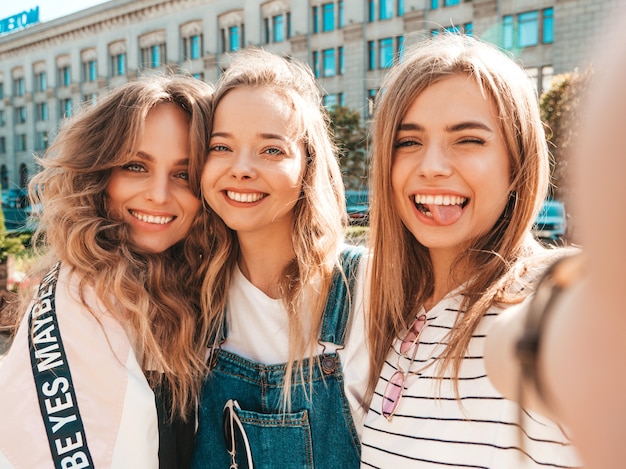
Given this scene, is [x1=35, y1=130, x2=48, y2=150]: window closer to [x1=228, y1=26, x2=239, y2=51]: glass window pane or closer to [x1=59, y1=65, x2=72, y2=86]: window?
[x1=59, y1=65, x2=72, y2=86]: window

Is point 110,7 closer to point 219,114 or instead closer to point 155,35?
point 155,35

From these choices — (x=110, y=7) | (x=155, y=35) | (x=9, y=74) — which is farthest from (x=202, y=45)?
(x=9, y=74)

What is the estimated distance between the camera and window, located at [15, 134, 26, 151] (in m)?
44.4

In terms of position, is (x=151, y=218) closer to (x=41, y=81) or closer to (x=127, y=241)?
(x=127, y=241)

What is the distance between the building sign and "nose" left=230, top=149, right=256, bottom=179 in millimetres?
51771

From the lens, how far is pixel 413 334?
1.85 m

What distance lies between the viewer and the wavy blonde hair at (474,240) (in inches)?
65.0

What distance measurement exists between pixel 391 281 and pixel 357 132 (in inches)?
911

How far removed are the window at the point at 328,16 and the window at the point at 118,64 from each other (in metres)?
15.7

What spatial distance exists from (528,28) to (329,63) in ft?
32.6

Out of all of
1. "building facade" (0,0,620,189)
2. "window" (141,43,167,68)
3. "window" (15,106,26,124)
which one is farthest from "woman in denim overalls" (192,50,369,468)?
"window" (15,106,26,124)

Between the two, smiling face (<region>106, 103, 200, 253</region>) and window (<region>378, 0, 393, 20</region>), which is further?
window (<region>378, 0, 393, 20</region>)

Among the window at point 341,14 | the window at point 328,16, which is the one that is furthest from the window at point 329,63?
the window at point 341,14

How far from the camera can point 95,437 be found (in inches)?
73.2
